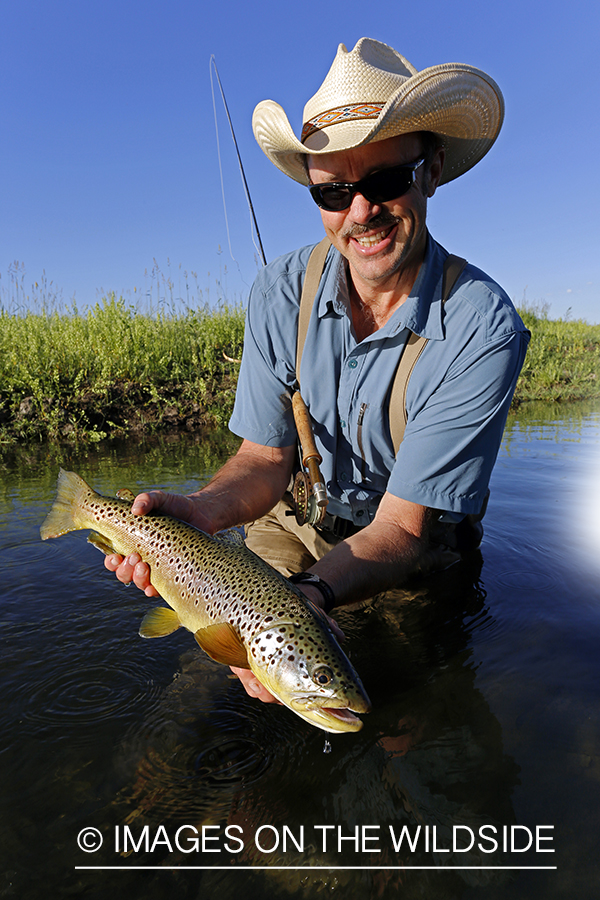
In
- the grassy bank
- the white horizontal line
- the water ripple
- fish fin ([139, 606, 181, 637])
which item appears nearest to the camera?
the white horizontal line

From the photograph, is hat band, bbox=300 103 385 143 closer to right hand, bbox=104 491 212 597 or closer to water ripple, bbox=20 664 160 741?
right hand, bbox=104 491 212 597

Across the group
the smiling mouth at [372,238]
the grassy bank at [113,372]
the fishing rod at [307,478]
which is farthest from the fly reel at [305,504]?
the grassy bank at [113,372]

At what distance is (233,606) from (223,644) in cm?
19

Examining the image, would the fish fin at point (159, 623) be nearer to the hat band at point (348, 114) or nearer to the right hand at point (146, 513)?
the right hand at point (146, 513)

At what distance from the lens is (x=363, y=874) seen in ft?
6.52

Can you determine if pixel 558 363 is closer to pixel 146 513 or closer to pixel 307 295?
pixel 307 295

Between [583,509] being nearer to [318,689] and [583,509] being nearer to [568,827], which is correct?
[568,827]

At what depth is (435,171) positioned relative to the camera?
354 centimetres

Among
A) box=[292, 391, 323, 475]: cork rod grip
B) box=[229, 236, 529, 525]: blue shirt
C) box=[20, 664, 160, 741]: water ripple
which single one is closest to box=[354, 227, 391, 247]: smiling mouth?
box=[229, 236, 529, 525]: blue shirt

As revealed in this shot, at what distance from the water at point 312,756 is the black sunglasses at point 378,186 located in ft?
7.90

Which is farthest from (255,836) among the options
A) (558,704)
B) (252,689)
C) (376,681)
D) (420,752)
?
(558,704)

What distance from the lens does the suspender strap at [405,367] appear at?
11.0 feet

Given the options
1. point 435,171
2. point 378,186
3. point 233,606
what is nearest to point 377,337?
point 378,186

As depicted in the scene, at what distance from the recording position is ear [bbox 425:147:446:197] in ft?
11.4
